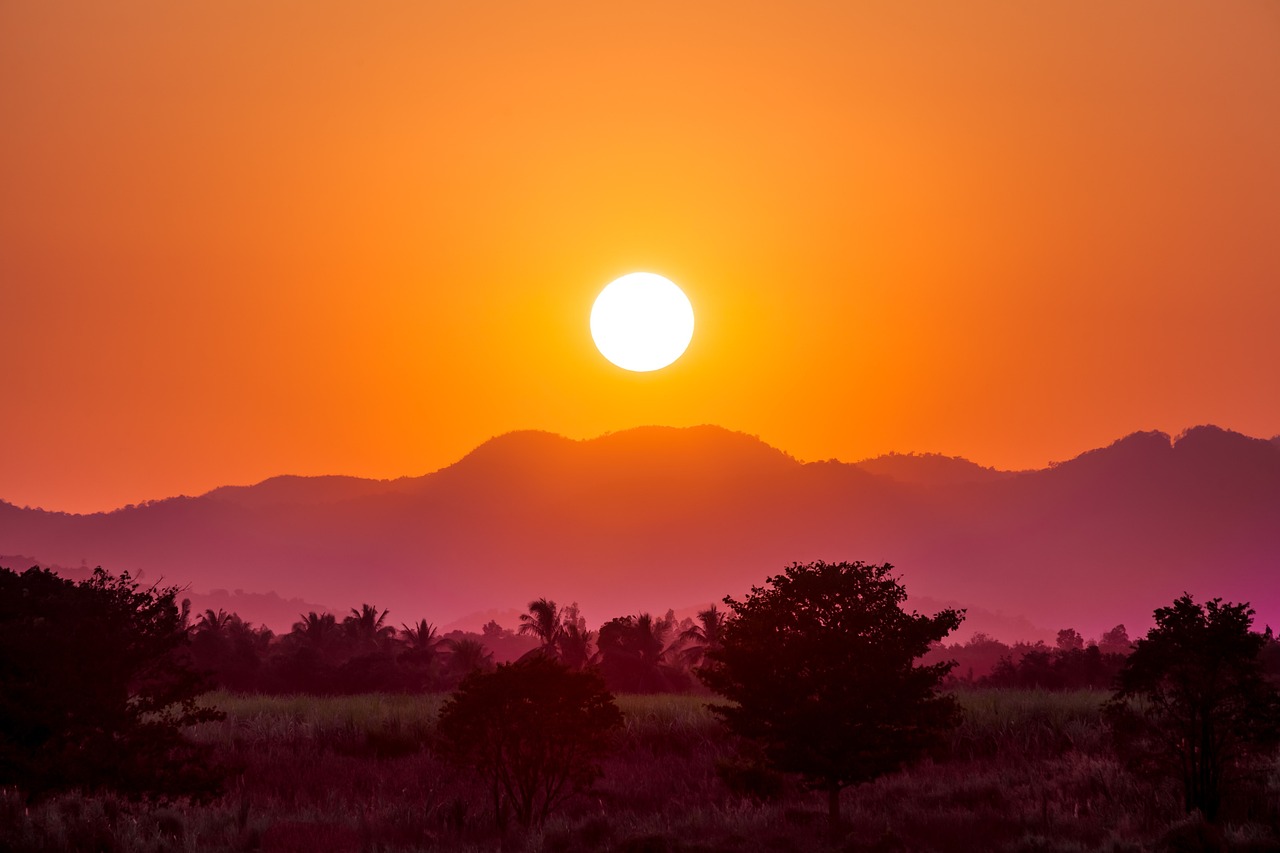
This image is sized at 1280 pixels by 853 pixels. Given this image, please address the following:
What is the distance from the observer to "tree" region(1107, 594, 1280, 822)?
76.2 feet

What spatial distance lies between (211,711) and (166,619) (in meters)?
2.99

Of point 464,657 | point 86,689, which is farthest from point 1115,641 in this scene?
point 86,689

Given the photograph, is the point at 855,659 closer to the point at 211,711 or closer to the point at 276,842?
the point at 276,842

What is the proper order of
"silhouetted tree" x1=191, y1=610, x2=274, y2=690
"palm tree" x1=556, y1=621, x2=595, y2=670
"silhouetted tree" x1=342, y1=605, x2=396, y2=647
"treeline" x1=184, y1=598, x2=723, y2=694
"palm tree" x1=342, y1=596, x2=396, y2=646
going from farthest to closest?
"palm tree" x1=342, y1=596, x2=396, y2=646, "silhouetted tree" x1=342, y1=605, x2=396, y2=647, "palm tree" x1=556, y1=621, x2=595, y2=670, "silhouetted tree" x1=191, y1=610, x2=274, y2=690, "treeline" x1=184, y1=598, x2=723, y2=694

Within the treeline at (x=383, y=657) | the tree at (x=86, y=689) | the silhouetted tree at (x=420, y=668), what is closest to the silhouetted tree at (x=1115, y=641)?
the treeline at (x=383, y=657)

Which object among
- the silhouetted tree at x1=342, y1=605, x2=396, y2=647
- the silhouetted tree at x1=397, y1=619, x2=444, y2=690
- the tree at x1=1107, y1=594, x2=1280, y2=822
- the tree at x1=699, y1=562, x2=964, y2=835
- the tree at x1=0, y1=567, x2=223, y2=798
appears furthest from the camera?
the silhouetted tree at x1=342, y1=605, x2=396, y2=647

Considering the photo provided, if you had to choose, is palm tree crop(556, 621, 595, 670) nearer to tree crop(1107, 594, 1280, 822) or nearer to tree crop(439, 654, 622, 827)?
tree crop(439, 654, 622, 827)

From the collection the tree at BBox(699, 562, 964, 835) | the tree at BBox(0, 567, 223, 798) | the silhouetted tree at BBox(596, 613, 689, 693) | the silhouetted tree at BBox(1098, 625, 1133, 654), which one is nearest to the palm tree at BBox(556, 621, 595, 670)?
the silhouetted tree at BBox(596, 613, 689, 693)

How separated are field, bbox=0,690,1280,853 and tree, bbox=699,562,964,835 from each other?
1710 millimetres

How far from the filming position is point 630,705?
4794cm

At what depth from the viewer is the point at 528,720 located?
25609 millimetres

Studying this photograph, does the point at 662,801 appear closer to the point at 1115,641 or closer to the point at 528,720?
the point at 528,720

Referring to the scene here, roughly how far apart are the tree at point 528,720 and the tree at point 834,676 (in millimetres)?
2975

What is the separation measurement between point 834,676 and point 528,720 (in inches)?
264
